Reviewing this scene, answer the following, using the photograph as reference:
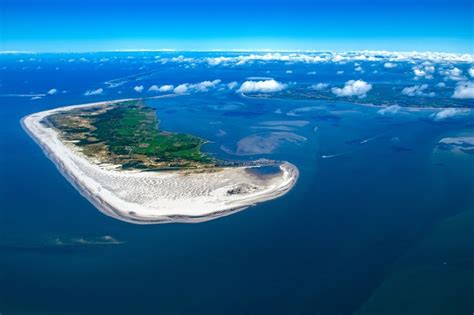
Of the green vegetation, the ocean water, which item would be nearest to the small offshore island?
the green vegetation

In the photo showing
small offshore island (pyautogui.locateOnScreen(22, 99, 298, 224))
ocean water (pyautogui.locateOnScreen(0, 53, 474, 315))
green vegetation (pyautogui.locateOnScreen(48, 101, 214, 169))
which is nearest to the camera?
ocean water (pyautogui.locateOnScreen(0, 53, 474, 315))

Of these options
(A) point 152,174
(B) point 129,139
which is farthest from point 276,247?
(B) point 129,139

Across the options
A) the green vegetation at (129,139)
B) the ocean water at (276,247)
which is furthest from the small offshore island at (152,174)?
the ocean water at (276,247)

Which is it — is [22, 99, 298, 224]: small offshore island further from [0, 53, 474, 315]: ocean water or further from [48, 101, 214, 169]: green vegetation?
[0, 53, 474, 315]: ocean water

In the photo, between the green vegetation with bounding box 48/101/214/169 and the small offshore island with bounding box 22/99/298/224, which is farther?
the green vegetation with bounding box 48/101/214/169

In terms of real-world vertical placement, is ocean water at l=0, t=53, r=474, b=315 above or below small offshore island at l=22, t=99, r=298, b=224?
below

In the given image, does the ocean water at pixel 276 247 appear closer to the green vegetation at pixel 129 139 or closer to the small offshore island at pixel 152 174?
the small offshore island at pixel 152 174

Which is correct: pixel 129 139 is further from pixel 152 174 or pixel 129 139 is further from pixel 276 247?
pixel 276 247

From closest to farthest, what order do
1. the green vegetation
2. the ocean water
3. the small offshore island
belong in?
the ocean water → the small offshore island → the green vegetation
